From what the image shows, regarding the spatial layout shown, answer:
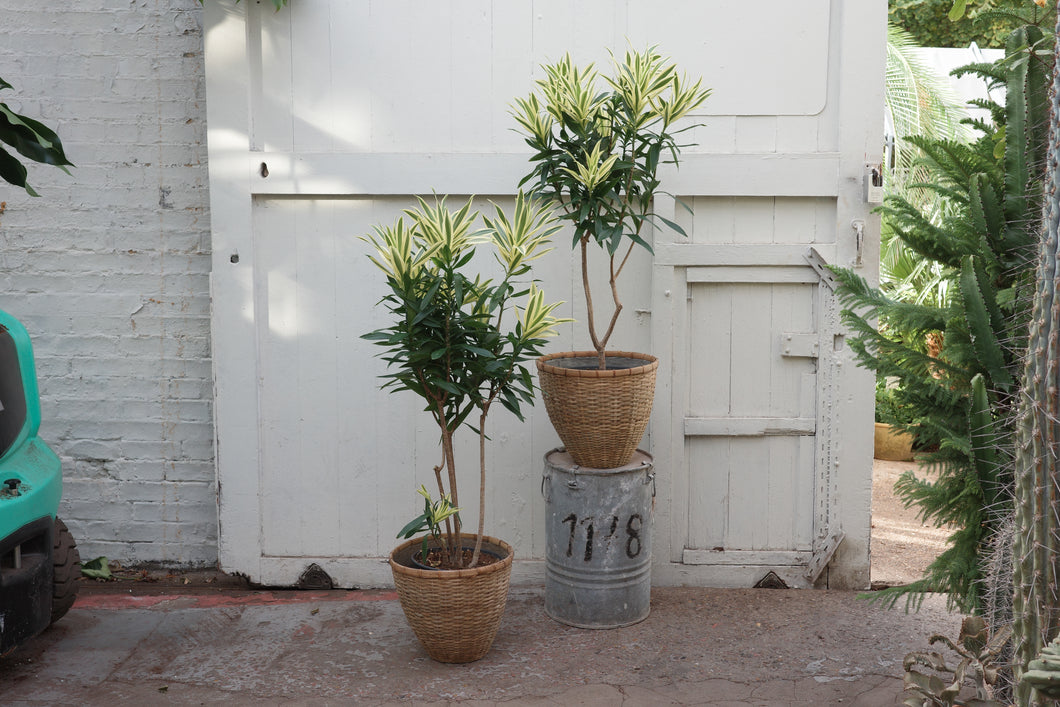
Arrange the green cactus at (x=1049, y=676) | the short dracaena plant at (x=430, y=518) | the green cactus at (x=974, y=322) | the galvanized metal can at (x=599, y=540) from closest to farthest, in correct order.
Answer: the green cactus at (x=1049, y=676) → the green cactus at (x=974, y=322) → the short dracaena plant at (x=430, y=518) → the galvanized metal can at (x=599, y=540)

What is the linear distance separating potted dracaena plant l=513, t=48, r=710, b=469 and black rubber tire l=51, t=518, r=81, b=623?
1739 mm

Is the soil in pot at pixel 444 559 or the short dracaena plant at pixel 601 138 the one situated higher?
the short dracaena plant at pixel 601 138

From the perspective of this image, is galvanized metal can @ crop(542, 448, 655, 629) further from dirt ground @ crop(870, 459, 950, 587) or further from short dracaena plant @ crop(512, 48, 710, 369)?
dirt ground @ crop(870, 459, 950, 587)

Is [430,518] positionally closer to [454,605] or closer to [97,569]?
[454,605]

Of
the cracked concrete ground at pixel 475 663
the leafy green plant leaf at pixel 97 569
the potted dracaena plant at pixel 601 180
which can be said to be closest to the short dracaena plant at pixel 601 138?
the potted dracaena plant at pixel 601 180

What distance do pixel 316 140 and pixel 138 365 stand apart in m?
1.21

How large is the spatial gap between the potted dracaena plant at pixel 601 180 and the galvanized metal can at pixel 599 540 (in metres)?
0.08

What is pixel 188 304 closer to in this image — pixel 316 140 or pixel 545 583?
pixel 316 140

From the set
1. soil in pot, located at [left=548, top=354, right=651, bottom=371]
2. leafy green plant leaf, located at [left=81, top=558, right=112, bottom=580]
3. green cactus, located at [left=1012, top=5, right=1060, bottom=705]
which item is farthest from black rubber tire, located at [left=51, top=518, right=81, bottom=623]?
green cactus, located at [left=1012, top=5, right=1060, bottom=705]

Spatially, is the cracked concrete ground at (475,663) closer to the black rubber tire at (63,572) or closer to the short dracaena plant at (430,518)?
the black rubber tire at (63,572)

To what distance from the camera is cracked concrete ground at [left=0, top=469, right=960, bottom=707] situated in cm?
305

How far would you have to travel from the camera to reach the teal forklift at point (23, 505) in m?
2.92

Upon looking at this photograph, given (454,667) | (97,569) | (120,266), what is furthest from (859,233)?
(97,569)

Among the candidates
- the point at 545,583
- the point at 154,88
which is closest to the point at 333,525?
the point at 545,583
